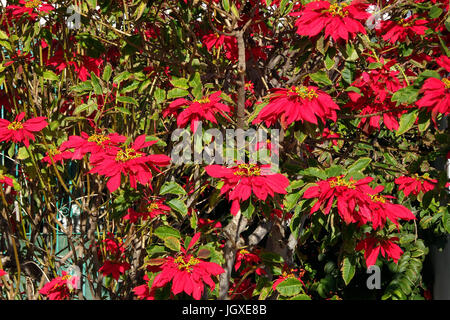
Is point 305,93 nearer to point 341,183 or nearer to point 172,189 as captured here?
point 341,183

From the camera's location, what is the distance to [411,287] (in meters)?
3.56

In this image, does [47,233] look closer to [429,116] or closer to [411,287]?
[429,116]

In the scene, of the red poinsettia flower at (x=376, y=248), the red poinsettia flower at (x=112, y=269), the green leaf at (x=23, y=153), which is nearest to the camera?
the red poinsettia flower at (x=376, y=248)

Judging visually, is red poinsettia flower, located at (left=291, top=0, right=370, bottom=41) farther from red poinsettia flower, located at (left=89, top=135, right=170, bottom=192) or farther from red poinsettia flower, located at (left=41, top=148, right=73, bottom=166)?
red poinsettia flower, located at (left=41, top=148, right=73, bottom=166)

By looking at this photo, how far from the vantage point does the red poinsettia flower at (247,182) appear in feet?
5.21

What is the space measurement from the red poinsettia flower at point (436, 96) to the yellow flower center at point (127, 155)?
0.95m

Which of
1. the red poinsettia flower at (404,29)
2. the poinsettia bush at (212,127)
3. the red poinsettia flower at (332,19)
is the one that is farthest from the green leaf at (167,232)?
the red poinsettia flower at (404,29)

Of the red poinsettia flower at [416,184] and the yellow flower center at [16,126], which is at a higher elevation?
the yellow flower center at [16,126]

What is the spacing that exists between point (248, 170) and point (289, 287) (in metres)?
0.62

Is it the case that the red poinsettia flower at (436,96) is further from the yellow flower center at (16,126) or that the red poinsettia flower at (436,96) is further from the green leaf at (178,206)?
Answer: the yellow flower center at (16,126)

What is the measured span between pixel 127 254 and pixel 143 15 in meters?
1.17

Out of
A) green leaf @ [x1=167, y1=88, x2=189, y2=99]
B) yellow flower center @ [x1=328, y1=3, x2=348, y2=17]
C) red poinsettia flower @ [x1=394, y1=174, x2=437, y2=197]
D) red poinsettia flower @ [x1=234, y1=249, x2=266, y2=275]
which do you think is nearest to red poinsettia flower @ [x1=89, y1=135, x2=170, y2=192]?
green leaf @ [x1=167, y1=88, x2=189, y2=99]

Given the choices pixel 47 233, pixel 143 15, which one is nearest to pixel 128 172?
pixel 143 15

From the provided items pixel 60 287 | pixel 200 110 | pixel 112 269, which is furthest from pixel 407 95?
pixel 60 287
